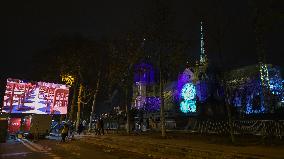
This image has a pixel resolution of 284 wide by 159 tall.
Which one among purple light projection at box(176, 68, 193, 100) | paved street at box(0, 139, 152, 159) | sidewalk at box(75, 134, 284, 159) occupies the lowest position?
paved street at box(0, 139, 152, 159)

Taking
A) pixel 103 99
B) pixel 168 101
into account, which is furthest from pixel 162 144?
pixel 168 101

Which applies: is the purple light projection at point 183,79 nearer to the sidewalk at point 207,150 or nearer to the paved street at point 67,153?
the sidewalk at point 207,150

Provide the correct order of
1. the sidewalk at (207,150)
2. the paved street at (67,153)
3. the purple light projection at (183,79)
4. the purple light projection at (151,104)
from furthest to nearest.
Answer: the purple light projection at (183,79)
the purple light projection at (151,104)
the paved street at (67,153)
the sidewalk at (207,150)

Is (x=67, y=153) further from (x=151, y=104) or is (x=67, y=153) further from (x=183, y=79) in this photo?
(x=183, y=79)

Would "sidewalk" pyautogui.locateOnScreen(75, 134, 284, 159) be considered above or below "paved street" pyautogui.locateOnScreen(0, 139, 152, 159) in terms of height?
above

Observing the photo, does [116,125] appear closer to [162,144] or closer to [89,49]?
[89,49]

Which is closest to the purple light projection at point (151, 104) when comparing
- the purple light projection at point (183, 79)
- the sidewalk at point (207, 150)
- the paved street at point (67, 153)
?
the purple light projection at point (183, 79)

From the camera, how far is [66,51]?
38719 millimetres

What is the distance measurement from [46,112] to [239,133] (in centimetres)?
2216

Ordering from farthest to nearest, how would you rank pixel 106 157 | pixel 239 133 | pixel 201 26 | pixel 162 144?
pixel 239 133 → pixel 201 26 → pixel 162 144 → pixel 106 157

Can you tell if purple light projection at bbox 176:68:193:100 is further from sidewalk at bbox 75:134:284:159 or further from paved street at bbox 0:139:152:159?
paved street at bbox 0:139:152:159

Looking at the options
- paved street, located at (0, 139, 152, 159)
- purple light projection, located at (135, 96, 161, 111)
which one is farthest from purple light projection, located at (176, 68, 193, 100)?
paved street, located at (0, 139, 152, 159)

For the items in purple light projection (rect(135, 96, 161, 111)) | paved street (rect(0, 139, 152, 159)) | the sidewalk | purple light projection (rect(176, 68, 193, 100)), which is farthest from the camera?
purple light projection (rect(176, 68, 193, 100))

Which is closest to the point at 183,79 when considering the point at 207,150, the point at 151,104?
the point at 151,104
